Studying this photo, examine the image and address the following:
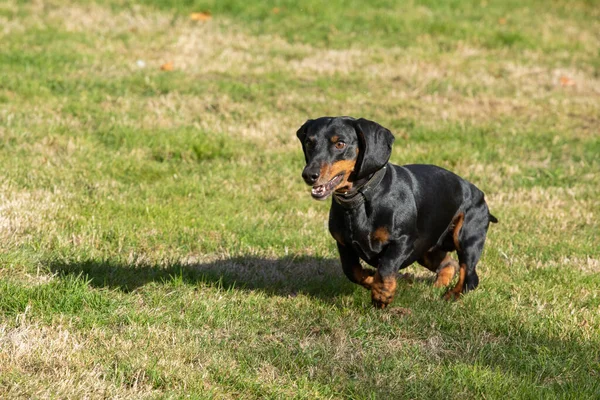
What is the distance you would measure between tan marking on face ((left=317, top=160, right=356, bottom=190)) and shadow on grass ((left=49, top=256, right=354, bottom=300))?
41.4 inches

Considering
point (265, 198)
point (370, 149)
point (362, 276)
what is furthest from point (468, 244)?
point (265, 198)

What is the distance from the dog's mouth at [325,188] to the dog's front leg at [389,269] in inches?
24.0

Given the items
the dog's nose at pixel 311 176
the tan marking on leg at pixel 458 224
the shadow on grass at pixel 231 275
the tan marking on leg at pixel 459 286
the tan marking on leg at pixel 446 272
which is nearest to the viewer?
the dog's nose at pixel 311 176

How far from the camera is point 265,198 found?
8430 millimetres

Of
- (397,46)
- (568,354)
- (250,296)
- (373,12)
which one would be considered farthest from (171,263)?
(373,12)

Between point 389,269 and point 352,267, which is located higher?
point 389,269

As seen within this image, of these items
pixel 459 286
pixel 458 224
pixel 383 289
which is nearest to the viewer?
pixel 383 289

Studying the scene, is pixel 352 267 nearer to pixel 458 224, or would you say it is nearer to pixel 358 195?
pixel 358 195

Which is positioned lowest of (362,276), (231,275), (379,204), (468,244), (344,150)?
(231,275)

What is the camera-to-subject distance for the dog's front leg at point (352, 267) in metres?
5.70

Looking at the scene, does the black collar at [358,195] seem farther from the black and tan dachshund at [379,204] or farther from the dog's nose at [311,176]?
the dog's nose at [311,176]

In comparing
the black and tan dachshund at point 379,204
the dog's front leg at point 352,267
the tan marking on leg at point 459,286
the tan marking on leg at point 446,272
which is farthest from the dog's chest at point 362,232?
the tan marking on leg at point 446,272

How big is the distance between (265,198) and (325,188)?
334 centimetres

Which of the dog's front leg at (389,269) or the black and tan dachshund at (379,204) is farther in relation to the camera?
the dog's front leg at (389,269)
